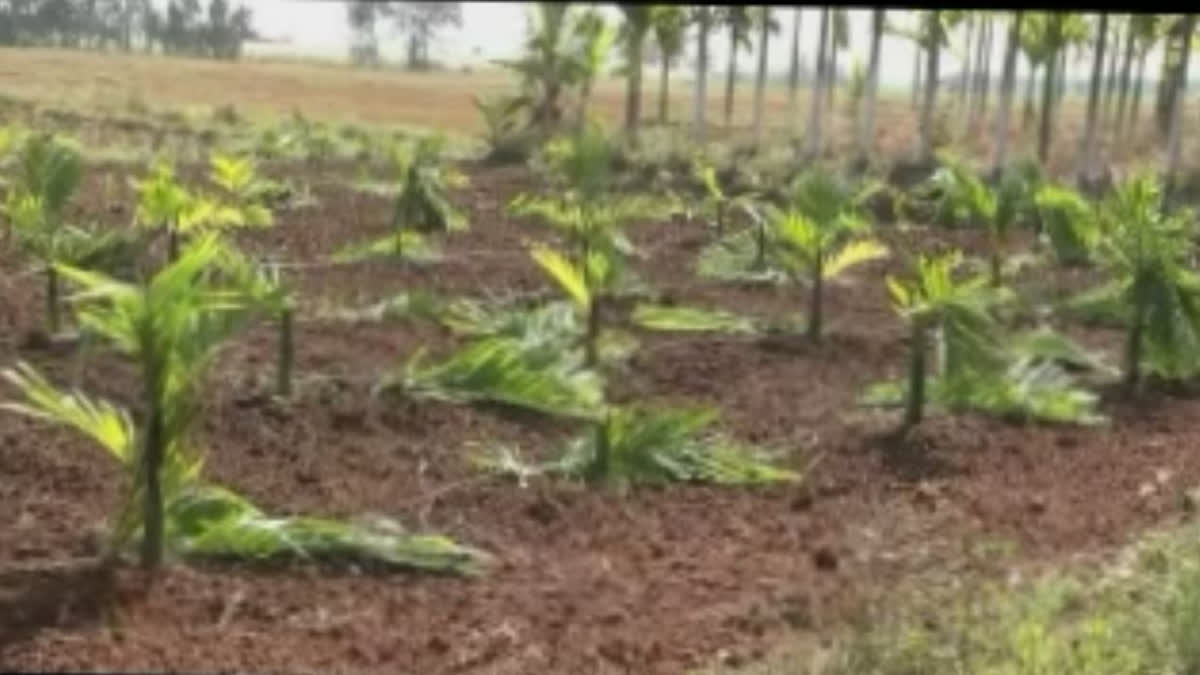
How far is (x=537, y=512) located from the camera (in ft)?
16.2

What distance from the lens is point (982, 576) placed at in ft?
15.2

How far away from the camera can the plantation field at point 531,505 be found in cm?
365

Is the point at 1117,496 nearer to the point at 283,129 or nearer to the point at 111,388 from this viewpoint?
the point at 111,388

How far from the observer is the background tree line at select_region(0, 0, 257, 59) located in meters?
3.20

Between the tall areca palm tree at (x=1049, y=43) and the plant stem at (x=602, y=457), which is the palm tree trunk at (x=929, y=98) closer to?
the tall areca palm tree at (x=1049, y=43)

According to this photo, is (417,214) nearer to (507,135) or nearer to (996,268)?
(996,268)

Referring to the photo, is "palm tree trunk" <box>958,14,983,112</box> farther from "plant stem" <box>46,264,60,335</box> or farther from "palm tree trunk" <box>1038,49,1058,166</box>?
"plant stem" <box>46,264,60,335</box>

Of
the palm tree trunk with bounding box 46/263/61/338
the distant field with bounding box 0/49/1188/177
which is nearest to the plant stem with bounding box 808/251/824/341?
the distant field with bounding box 0/49/1188/177

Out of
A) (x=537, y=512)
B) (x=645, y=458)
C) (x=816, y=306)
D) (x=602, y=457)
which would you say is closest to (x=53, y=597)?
(x=537, y=512)

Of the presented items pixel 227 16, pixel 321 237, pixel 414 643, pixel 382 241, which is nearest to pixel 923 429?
pixel 414 643

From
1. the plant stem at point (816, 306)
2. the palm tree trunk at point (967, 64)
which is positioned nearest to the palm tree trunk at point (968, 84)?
the palm tree trunk at point (967, 64)

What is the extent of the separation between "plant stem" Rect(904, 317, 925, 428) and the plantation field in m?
0.09

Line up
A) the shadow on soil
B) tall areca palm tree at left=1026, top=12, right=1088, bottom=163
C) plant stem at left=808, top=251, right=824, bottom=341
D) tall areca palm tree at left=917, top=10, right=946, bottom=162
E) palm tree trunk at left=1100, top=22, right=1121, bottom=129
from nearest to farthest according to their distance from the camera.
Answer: the shadow on soil → plant stem at left=808, top=251, right=824, bottom=341 → tall areca palm tree at left=917, top=10, right=946, bottom=162 → tall areca palm tree at left=1026, top=12, right=1088, bottom=163 → palm tree trunk at left=1100, top=22, right=1121, bottom=129

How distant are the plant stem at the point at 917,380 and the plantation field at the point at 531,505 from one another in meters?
0.09
